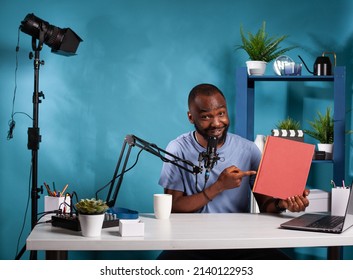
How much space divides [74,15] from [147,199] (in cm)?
147

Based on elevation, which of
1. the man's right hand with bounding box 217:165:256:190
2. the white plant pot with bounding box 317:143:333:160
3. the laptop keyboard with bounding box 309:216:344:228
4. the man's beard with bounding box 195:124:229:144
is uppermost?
the man's beard with bounding box 195:124:229:144

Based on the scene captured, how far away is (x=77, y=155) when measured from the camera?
4328 mm

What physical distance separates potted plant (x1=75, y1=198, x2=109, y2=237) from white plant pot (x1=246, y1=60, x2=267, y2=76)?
220 centimetres

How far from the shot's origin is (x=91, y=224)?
207cm

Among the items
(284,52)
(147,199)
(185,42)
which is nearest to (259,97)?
(284,52)

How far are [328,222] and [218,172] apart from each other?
0.66 meters

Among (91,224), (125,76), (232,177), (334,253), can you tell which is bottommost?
(334,253)

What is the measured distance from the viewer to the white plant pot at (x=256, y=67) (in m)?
4.01

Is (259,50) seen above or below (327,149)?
above

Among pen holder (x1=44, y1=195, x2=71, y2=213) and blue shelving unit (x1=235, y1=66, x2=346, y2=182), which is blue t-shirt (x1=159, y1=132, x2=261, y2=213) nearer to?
pen holder (x1=44, y1=195, x2=71, y2=213)

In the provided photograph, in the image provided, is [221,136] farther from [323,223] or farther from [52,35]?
[52,35]

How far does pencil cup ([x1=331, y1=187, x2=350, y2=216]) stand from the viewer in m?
2.66

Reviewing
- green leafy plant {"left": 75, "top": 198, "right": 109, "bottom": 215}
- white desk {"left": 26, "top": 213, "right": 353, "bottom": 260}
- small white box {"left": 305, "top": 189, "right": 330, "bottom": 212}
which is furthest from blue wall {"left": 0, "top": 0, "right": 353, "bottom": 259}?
green leafy plant {"left": 75, "top": 198, "right": 109, "bottom": 215}

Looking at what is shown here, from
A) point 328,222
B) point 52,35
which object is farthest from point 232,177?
point 52,35
